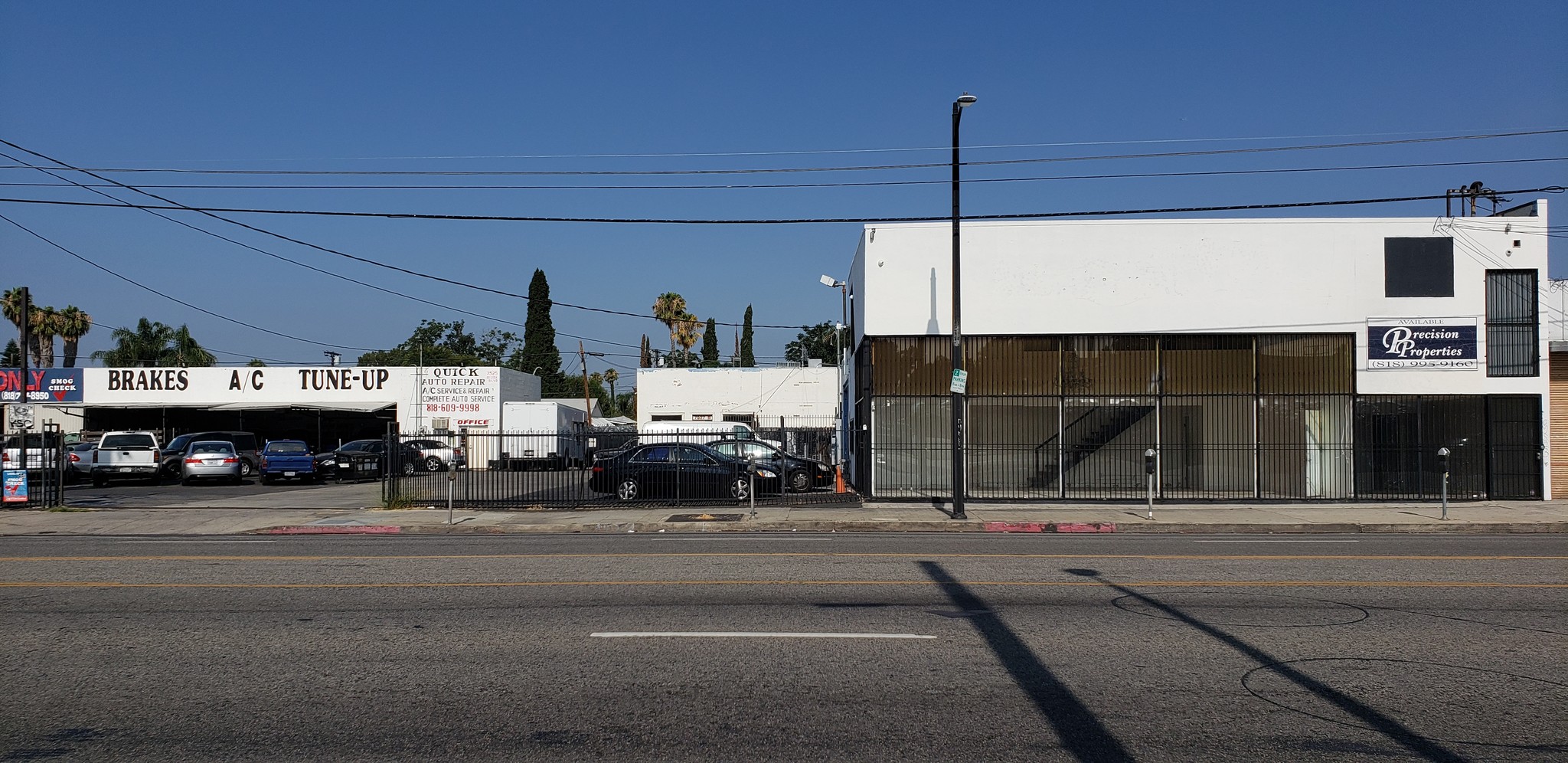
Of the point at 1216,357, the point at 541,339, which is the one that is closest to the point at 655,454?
the point at 1216,357

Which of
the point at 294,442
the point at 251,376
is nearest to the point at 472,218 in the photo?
the point at 294,442

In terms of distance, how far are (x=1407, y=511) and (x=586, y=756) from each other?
20.9 meters

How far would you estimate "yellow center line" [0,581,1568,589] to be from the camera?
35.8 feet

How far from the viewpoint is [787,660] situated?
730cm

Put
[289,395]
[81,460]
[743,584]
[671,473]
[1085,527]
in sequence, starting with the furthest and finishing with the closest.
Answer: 1. [289,395]
2. [81,460]
3. [671,473]
4. [1085,527]
5. [743,584]

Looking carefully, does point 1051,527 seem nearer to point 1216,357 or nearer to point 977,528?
point 977,528

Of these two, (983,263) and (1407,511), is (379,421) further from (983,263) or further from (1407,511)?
(1407,511)

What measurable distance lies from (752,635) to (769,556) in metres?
5.44

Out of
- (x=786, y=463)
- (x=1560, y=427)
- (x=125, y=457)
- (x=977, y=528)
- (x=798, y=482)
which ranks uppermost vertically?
(x=1560, y=427)

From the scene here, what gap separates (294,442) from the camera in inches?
1385

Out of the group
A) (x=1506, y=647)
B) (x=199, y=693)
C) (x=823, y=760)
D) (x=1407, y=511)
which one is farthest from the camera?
(x=1407, y=511)

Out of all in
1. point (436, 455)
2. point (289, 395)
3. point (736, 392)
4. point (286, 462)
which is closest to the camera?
point (286, 462)

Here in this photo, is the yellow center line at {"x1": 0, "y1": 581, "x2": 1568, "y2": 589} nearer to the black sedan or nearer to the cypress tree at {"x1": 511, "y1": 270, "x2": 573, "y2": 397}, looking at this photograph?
the black sedan

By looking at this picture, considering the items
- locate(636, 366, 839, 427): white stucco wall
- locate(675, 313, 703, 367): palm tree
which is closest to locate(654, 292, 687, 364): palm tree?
locate(675, 313, 703, 367): palm tree
